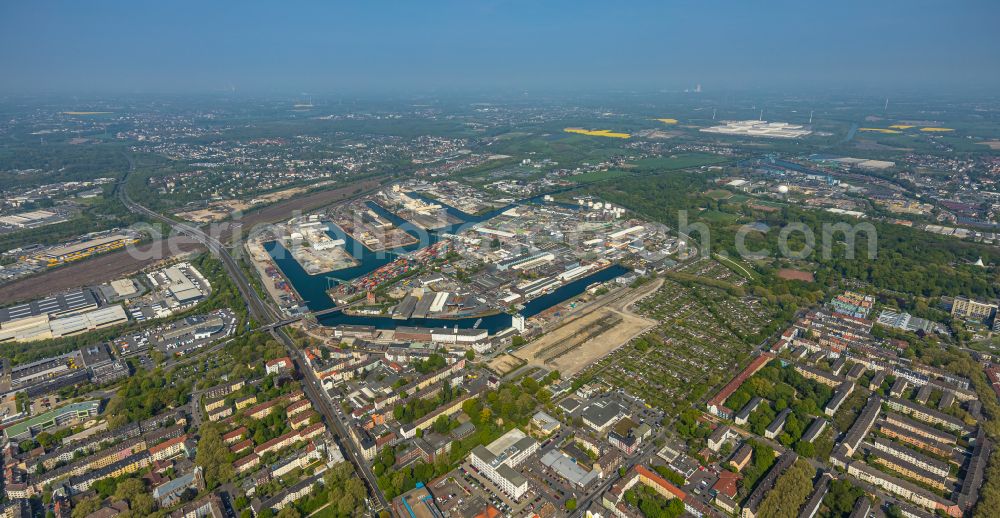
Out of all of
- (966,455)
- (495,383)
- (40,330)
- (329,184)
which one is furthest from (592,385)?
(329,184)

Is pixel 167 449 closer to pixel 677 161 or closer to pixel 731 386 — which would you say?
pixel 731 386

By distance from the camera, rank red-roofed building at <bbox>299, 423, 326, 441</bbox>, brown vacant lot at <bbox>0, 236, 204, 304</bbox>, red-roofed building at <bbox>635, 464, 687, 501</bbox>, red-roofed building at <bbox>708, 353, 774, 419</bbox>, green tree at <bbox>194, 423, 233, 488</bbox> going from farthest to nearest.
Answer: brown vacant lot at <bbox>0, 236, 204, 304</bbox> → red-roofed building at <bbox>708, 353, 774, 419</bbox> → red-roofed building at <bbox>299, 423, 326, 441</bbox> → green tree at <bbox>194, 423, 233, 488</bbox> → red-roofed building at <bbox>635, 464, 687, 501</bbox>

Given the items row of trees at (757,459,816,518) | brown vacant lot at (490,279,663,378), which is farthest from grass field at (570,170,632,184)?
row of trees at (757,459,816,518)

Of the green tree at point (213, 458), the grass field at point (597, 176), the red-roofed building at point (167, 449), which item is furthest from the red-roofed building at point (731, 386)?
the grass field at point (597, 176)

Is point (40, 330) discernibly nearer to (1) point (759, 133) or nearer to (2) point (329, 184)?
(2) point (329, 184)

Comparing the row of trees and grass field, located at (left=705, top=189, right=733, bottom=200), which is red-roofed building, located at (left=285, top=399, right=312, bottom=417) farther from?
grass field, located at (left=705, top=189, right=733, bottom=200)

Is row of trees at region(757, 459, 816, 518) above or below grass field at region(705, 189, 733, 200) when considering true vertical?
below
